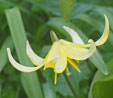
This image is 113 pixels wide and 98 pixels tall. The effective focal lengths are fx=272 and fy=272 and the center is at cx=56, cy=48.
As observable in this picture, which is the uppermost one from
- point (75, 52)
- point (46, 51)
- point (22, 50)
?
point (75, 52)

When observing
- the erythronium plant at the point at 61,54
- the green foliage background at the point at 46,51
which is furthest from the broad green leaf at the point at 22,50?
the erythronium plant at the point at 61,54

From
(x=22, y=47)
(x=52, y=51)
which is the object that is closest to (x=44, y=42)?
(x=22, y=47)

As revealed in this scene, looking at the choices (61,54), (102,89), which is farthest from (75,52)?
(102,89)

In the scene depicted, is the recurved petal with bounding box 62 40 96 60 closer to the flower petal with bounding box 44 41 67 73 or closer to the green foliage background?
the flower petal with bounding box 44 41 67 73

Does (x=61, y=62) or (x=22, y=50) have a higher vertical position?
(x=61, y=62)

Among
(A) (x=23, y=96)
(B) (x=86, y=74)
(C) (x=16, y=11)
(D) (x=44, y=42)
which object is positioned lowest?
(A) (x=23, y=96)

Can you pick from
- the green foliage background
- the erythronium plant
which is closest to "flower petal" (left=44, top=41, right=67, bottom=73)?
the erythronium plant

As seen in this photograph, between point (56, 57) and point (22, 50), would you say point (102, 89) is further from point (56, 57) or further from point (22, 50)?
point (22, 50)

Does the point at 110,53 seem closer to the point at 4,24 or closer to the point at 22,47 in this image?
the point at 22,47
